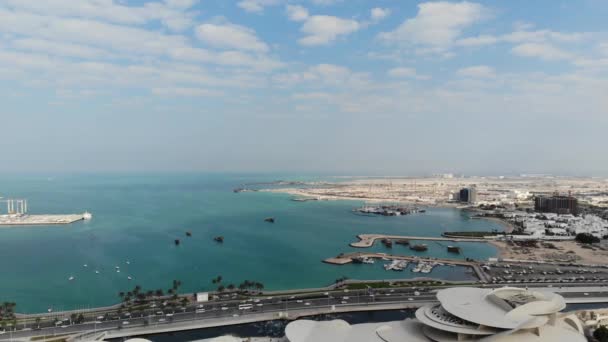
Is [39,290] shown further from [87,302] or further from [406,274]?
[406,274]

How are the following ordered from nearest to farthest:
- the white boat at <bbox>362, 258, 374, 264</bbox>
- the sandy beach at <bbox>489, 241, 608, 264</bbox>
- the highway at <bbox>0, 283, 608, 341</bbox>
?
the highway at <bbox>0, 283, 608, 341</bbox> < the white boat at <bbox>362, 258, 374, 264</bbox> < the sandy beach at <bbox>489, 241, 608, 264</bbox>

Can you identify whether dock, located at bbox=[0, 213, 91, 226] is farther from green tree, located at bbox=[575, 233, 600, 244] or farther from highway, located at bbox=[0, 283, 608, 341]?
green tree, located at bbox=[575, 233, 600, 244]

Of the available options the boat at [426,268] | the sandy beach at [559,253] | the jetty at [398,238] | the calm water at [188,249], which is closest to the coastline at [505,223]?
the calm water at [188,249]

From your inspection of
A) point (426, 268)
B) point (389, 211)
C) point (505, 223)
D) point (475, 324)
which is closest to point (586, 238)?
point (505, 223)

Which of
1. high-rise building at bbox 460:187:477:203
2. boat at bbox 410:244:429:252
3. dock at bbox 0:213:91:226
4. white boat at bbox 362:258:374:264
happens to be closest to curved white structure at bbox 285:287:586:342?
white boat at bbox 362:258:374:264

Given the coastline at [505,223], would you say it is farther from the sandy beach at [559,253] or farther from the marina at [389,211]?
the marina at [389,211]

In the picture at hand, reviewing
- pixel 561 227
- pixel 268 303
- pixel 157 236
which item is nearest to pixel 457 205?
pixel 561 227
